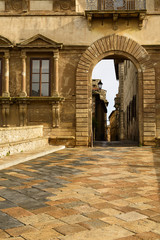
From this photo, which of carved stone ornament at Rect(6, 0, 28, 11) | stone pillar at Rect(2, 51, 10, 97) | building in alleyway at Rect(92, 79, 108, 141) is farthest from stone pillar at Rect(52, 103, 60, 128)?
building in alleyway at Rect(92, 79, 108, 141)

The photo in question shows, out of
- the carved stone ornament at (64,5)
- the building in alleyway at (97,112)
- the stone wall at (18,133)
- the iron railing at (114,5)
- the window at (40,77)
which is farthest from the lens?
the building in alleyway at (97,112)

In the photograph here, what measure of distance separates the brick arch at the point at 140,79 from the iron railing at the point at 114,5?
1894 millimetres

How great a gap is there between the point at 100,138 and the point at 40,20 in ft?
67.1

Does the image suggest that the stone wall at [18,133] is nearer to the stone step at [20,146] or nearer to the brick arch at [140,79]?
the stone step at [20,146]

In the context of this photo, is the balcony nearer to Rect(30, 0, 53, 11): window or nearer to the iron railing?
the iron railing

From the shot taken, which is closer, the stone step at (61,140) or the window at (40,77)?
the stone step at (61,140)

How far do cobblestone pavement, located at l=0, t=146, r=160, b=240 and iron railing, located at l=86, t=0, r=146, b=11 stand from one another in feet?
35.2

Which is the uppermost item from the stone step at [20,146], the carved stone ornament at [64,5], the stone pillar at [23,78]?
the carved stone ornament at [64,5]

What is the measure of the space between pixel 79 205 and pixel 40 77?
1055 centimetres

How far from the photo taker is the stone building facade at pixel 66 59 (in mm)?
12906

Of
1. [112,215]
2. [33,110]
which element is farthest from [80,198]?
[33,110]

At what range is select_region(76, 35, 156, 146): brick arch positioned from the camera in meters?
12.8

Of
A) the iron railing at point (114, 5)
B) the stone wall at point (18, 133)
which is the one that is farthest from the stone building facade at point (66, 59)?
the stone wall at point (18, 133)

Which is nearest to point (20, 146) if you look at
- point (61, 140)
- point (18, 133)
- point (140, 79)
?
point (18, 133)
